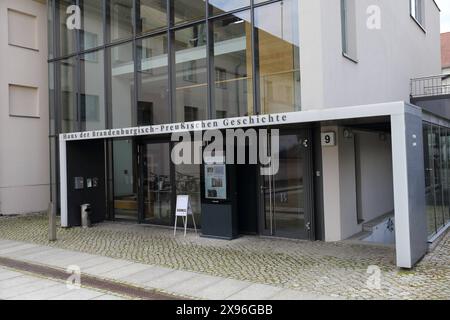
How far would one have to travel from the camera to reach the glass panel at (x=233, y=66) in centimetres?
936

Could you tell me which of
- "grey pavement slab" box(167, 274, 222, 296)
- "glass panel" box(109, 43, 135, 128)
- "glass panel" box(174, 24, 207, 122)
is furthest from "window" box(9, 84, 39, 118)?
"grey pavement slab" box(167, 274, 222, 296)

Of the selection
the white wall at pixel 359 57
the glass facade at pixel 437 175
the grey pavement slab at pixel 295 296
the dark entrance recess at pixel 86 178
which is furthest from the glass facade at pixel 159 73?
the grey pavement slab at pixel 295 296

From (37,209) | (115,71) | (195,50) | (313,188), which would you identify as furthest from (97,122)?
(313,188)

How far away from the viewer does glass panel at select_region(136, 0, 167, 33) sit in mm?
10680

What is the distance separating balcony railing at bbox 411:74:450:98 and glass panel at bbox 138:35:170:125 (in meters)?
8.87

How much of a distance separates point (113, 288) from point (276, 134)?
4.76 metres

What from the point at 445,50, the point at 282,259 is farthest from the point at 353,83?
the point at 445,50

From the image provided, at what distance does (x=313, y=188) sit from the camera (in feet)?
29.9

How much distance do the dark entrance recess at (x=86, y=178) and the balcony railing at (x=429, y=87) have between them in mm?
10445

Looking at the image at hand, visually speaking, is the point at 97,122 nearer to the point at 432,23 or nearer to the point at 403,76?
the point at 403,76

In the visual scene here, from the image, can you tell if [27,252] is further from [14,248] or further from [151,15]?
[151,15]

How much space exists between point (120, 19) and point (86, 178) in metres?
4.38

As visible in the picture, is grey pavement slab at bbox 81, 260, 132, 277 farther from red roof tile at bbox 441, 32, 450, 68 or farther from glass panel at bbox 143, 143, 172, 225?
red roof tile at bbox 441, 32, 450, 68

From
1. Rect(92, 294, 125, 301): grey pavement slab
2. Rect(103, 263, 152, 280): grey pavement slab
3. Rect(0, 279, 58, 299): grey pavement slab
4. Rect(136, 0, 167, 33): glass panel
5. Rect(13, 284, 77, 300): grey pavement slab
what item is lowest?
Rect(92, 294, 125, 301): grey pavement slab
